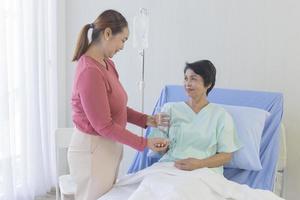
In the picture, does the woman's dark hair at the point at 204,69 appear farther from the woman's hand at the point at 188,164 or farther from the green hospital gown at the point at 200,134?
the woman's hand at the point at 188,164

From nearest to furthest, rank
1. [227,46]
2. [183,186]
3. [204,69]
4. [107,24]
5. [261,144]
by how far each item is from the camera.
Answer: [183,186], [107,24], [204,69], [261,144], [227,46]

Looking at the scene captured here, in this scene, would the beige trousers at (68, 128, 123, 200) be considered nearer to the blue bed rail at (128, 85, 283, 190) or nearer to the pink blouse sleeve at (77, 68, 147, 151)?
the pink blouse sleeve at (77, 68, 147, 151)

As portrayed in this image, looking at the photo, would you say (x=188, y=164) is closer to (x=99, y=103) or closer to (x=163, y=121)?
(x=163, y=121)

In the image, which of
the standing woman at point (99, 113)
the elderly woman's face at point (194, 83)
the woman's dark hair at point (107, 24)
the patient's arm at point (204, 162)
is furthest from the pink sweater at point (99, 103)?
the elderly woman's face at point (194, 83)

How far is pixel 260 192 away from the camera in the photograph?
1568 millimetres

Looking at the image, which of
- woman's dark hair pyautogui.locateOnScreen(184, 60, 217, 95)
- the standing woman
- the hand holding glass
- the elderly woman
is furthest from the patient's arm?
woman's dark hair pyautogui.locateOnScreen(184, 60, 217, 95)

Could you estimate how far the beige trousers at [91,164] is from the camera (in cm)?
163

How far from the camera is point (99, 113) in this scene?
1517 mm

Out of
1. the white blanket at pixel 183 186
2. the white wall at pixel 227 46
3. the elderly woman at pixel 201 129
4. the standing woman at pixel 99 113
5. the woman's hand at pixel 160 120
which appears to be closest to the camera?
the white blanket at pixel 183 186

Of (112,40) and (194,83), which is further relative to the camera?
(194,83)

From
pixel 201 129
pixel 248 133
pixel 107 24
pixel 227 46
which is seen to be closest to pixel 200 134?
pixel 201 129

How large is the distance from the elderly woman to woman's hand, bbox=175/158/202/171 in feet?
0.04

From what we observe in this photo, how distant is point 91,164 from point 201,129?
1.79ft

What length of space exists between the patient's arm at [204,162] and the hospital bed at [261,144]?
0.16 meters
